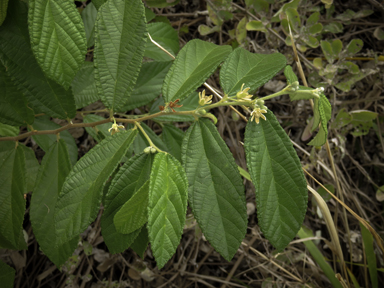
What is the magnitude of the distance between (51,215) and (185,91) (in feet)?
1.59

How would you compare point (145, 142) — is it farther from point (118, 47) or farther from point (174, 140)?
point (118, 47)

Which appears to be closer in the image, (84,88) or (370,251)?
(84,88)

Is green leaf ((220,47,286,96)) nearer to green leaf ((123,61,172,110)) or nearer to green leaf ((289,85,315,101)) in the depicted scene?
green leaf ((289,85,315,101))

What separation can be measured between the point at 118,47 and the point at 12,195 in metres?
0.50

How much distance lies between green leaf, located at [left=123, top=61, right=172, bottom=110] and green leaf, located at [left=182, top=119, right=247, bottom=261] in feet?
1.13

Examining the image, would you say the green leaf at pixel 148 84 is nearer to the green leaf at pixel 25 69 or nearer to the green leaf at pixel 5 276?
the green leaf at pixel 25 69

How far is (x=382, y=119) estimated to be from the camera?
1.54 m

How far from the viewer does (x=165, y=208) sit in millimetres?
539

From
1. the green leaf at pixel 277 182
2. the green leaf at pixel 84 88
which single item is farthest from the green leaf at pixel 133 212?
the green leaf at pixel 84 88

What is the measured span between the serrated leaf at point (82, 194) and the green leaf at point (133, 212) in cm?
6

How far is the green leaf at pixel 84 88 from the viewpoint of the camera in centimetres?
90

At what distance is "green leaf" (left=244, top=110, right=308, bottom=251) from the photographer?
0.61 meters

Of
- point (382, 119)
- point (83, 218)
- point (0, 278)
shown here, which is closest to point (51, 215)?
point (83, 218)

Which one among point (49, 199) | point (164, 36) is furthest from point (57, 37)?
point (164, 36)
